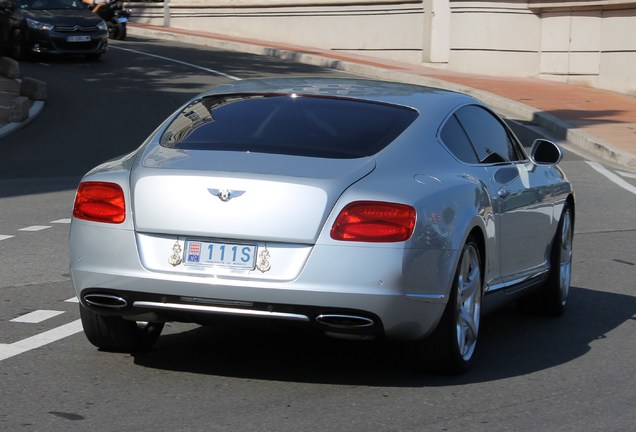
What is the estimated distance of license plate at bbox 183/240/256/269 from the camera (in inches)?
233

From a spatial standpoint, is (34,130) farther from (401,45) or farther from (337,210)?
(401,45)

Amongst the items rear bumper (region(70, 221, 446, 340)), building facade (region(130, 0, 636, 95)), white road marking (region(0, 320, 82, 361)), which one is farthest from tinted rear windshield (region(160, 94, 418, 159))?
building facade (region(130, 0, 636, 95))

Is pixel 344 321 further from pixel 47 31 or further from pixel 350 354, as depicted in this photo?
pixel 47 31

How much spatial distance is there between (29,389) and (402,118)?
228 cm

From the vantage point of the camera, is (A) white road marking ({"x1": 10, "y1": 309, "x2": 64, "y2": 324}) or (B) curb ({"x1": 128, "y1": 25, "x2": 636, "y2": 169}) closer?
(A) white road marking ({"x1": 10, "y1": 309, "x2": 64, "y2": 324})

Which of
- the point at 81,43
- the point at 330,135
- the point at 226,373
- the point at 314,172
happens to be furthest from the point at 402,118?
the point at 81,43

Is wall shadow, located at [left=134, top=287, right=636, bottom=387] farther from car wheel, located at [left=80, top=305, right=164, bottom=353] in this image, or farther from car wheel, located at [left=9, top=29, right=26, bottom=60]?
car wheel, located at [left=9, top=29, right=26, bottom=60]

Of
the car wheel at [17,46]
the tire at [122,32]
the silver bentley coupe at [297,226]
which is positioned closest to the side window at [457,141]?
the silver bentley coupe at [297,226]

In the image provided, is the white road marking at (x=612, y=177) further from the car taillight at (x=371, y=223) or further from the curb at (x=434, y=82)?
the car taillight at (x=371, y=223)

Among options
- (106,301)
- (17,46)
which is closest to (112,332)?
(106,301)

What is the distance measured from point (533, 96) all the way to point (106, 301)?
20.8 m

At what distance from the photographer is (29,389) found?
6051 mm

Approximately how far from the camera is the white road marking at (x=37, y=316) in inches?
304

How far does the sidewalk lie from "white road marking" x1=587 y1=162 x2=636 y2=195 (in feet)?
1.67
